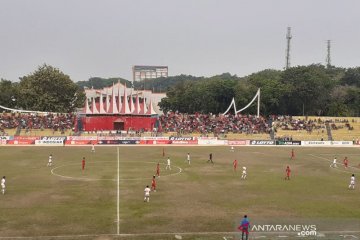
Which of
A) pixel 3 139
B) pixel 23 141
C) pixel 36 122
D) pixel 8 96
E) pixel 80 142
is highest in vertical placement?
pixel 8 96

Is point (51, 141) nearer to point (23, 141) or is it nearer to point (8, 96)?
point (23, 141)

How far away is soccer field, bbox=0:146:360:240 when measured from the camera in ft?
74.4

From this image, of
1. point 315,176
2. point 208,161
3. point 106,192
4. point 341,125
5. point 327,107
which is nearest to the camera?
point 106,192

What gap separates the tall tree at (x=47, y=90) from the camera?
109 m

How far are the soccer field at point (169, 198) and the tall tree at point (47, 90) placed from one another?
58076 mm

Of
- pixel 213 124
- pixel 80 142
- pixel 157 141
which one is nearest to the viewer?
pixel 80 142

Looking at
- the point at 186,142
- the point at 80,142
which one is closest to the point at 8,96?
the point at 80,142

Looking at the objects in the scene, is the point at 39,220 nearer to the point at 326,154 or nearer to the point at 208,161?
the point at 208,161

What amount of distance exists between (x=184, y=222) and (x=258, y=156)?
35.4 meters

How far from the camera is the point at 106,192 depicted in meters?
31.9

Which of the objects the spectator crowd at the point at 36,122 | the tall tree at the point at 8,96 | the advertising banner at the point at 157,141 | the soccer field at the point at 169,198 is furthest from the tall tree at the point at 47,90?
the soccer field at the point at 169,198

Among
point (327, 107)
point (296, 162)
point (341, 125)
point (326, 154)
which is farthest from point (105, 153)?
point (327, 107)

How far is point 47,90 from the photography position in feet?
365

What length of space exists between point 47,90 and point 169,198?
89.4m
